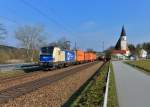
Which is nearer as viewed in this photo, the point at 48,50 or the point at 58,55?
the point at 48,50

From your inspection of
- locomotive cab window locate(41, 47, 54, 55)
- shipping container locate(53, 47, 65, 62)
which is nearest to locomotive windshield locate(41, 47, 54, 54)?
locomotive cab window locate(41, 47, 54, 55)

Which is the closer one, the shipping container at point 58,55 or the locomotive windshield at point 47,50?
the locomotive windshield at point 47,50

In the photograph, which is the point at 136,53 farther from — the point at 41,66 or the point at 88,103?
the point at 88,103

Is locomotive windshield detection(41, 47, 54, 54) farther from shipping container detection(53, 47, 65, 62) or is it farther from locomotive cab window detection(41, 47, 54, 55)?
shipping container detection(53, 47, 65, 62)

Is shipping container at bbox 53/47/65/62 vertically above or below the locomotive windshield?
below

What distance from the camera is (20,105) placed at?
41.4 feet

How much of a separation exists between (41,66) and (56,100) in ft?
93.4

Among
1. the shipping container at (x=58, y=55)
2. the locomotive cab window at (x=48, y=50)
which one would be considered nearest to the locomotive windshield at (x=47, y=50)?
the locomotive cab window at (x=48, y=50)

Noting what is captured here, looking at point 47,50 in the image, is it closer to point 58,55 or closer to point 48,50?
point 48,50

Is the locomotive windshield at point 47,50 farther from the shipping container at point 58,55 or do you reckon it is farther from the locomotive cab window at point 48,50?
the shipping container at point 58,55

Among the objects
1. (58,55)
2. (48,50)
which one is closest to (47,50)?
(48,50)

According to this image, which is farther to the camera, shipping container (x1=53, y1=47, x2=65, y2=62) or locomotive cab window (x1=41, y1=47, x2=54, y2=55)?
shipping container (x1=53, y1=47, x2=65, y2=62)

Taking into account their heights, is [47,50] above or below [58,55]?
above

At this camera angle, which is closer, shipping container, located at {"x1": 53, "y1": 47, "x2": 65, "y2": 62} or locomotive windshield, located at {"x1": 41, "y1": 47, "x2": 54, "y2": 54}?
locomotive windshield, located at {"x1": 41, "y1": 47, "x2": 54, "y2": 54}
